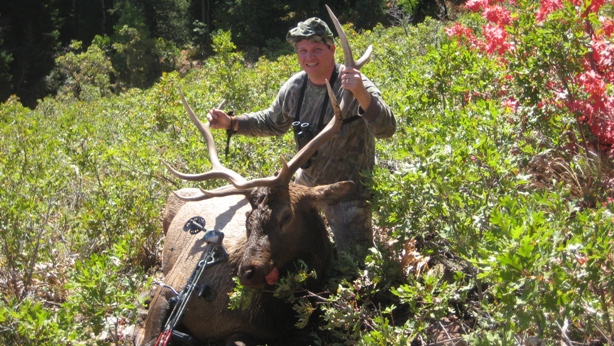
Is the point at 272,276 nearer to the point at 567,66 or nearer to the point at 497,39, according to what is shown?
the point at 567,66

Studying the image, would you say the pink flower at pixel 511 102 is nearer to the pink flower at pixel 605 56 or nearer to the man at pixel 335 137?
the pink flower at pixel 605 56

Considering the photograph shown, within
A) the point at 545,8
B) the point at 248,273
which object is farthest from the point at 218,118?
the point at 545,8

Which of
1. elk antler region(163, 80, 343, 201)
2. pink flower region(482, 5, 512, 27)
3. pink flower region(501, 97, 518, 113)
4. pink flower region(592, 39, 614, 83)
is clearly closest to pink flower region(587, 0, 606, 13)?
pink flower region(592, 39, 614, 83)

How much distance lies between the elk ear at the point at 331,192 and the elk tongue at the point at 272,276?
0.65 metres

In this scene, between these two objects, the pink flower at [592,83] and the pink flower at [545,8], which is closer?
the pink flower at [592,83]

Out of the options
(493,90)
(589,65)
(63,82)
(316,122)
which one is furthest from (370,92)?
(63,82)

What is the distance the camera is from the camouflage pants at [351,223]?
4926 mm

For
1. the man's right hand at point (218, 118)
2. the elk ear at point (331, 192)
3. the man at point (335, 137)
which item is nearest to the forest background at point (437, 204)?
the elk ear at point (331, 192)

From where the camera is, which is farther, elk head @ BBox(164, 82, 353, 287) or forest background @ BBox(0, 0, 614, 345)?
elk head @ BBox(164, 82, 353, 287)

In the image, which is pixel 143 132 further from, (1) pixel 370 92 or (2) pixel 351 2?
(2) pixel 351 2

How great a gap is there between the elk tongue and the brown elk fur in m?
0.03

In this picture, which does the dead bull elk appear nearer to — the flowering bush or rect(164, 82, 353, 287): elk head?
rect(164, 82, 353, 287): elk head

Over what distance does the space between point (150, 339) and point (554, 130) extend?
3539 millimetres

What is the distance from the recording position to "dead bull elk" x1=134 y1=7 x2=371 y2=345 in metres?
4.21
